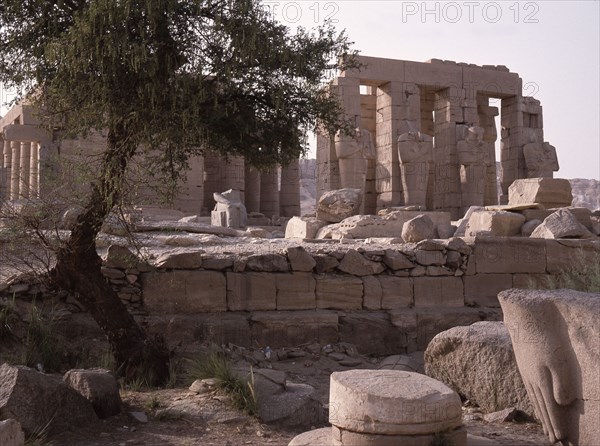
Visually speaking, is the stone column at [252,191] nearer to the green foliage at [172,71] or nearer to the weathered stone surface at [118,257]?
the weathered stone surface at [118,257]

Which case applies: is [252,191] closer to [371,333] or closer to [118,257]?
[371,333]

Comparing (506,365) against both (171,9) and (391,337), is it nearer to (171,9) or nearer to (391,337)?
(391,337)

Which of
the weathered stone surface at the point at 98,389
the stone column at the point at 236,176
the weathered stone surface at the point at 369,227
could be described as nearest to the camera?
the weathered stone surface at the point at 98,389

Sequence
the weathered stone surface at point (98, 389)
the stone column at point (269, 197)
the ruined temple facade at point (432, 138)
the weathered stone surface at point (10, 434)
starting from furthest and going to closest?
the stone column at point (269, 197) < the ruined temple facade at point (432, 138) < the weathered stone surface at point (98, 389) < the weathered stone surface at point (10, 434)

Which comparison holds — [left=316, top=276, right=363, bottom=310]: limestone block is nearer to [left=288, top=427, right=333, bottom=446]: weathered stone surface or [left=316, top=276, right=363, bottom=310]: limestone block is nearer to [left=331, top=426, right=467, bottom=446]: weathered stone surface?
[left=288, top=427, right=333, bottom=446]: weathered stone surface

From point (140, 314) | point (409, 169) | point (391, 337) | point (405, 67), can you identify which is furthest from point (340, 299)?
point (405, 67)

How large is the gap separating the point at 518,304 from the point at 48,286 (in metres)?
5.74

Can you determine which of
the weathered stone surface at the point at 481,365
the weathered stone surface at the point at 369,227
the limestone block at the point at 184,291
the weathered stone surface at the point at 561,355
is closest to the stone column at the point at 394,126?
the weathered stone surface at the point at 369,227

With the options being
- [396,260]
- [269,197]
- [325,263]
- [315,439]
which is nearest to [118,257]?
[325,263]

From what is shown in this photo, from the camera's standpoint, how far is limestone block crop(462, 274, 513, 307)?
10984mm

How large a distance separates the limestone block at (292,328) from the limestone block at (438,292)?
1529 mm

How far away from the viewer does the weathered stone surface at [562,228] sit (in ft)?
37.9

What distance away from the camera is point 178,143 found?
755 cm

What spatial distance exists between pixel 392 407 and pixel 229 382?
261 centimetres
